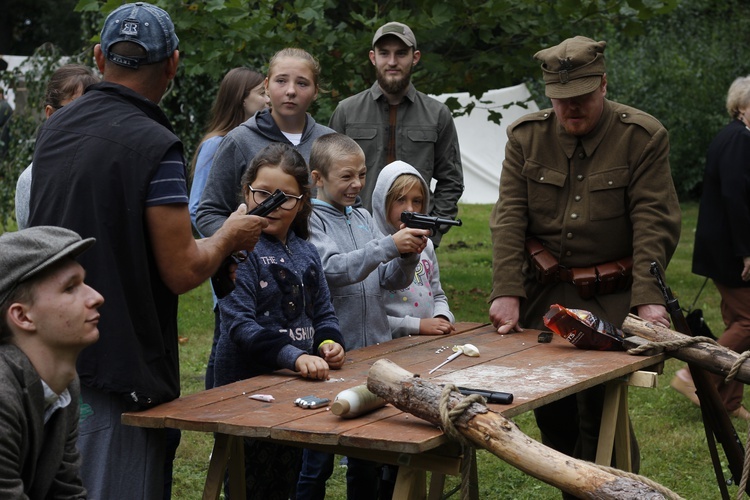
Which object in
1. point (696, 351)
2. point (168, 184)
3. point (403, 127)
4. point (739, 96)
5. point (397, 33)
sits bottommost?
point (696, 351)

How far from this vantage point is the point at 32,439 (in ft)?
8.98

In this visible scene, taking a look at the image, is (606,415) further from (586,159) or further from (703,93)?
(703,93)

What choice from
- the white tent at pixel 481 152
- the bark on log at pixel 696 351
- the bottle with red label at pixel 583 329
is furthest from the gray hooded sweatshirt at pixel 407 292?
the white tent at pixel 481 152

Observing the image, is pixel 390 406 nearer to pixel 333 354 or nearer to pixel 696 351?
pixel 333 354

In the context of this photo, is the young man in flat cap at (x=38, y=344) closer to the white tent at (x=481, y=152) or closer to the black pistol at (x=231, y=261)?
the black pistol at (x=231, y=261)

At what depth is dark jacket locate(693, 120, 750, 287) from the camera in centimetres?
682

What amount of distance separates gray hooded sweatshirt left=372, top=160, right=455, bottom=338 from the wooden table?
0.21 metres

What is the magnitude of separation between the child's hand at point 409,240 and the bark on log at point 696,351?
0.91 meters

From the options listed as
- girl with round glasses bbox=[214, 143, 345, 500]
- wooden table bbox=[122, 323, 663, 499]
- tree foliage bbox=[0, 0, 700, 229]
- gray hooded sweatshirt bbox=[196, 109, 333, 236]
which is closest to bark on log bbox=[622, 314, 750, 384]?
wooden table bbox=[122, 323, 663, 499]

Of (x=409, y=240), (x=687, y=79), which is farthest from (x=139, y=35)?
(x=687, y=79)

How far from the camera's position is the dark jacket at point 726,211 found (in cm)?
682

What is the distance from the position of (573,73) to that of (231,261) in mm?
1823


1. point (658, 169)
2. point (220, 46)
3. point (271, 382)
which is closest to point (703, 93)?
point (220, 46)

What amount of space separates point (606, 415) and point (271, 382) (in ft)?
4.42
